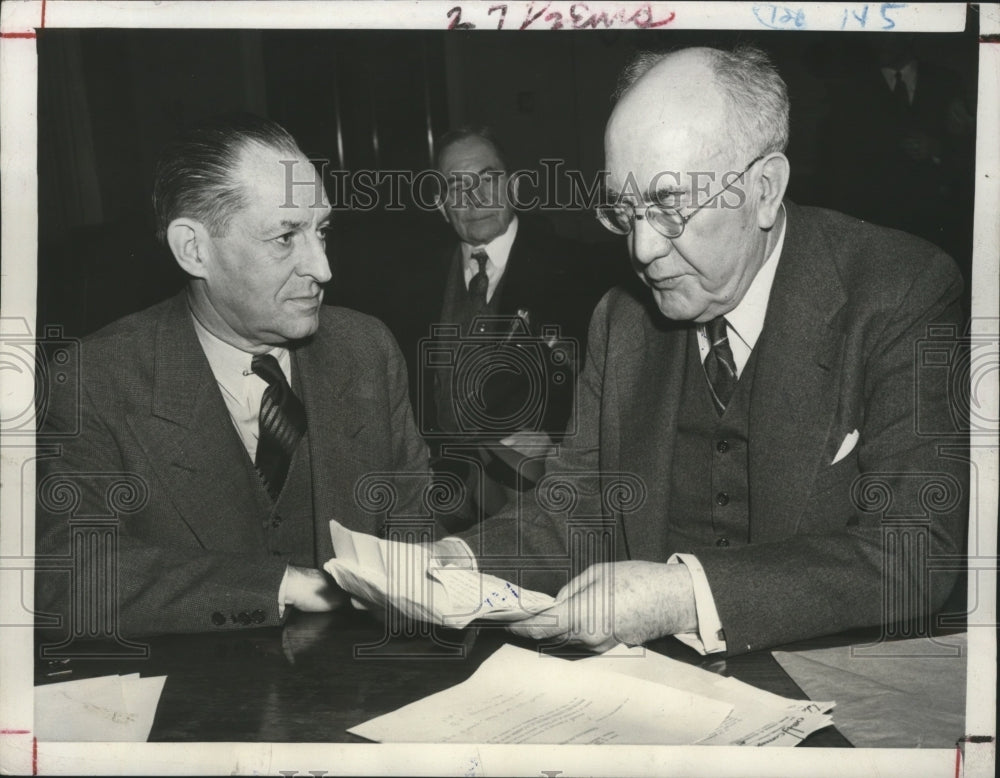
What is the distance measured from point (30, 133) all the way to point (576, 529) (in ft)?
4.41

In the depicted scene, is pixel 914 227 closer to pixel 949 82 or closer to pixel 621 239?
pixel 949 82

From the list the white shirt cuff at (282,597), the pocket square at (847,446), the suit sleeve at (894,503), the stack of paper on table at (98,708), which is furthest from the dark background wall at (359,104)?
the stack of paper on table at (98,708)

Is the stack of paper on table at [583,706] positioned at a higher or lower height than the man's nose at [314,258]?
lower

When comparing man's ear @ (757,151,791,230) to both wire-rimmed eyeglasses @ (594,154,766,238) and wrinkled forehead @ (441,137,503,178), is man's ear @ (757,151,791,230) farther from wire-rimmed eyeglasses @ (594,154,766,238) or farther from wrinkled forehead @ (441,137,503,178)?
wrinkled forehead @ (441,137,503,178)

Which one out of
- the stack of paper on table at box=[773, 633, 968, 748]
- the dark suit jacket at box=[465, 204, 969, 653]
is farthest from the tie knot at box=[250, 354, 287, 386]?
the stack of paper on table at box=[773, 633, 968, 748]

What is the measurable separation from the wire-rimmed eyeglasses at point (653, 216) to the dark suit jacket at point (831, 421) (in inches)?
5.3

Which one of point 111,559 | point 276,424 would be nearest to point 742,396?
point 276,424

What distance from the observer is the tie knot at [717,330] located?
6.59ft

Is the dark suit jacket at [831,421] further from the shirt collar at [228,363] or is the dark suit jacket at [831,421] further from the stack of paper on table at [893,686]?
the shirt collar at [228,363]

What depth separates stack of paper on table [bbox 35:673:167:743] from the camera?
75.4 inches

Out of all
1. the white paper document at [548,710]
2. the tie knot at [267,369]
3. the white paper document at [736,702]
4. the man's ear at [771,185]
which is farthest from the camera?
the tie knot at [267,369]

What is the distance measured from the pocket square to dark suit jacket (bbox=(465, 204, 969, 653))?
0.4 inches

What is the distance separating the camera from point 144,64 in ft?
6.58

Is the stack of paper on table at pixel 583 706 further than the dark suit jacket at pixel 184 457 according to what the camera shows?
No
